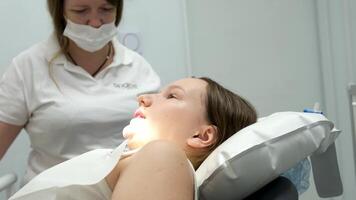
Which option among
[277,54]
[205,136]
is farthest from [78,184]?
[277,54]

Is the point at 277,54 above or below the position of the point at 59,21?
below

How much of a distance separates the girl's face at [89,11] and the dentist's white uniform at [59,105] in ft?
0.47

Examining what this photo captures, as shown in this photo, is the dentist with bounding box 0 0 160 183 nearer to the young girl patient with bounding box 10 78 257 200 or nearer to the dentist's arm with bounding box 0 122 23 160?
the dentist's arm with bounding box 0 122 23 160

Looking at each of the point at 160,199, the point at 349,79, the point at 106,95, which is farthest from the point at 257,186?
the point at 349,79

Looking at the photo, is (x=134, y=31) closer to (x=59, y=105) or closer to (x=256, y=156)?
(x=59, y=105)

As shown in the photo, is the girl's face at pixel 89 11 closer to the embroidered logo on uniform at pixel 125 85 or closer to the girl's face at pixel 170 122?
the embroidered logo on uniform at pixel 125 85

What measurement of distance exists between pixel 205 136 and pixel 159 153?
0.89ft

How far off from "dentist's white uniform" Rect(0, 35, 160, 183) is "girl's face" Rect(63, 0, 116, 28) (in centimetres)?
14

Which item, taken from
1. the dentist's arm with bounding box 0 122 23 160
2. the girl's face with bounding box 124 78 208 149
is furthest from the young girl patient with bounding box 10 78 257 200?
the dentist's arm with bounding box 0 122 23 160

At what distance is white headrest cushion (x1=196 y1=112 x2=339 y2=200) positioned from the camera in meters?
0.88

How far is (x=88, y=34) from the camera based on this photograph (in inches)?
59.0

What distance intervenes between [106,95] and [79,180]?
67 cm

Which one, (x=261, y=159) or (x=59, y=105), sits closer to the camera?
(x=261, y=159)

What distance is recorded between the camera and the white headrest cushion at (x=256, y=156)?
876mm
